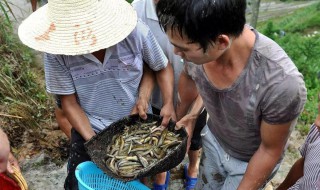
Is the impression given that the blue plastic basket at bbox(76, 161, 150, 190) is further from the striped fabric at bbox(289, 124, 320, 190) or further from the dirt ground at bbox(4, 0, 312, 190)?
the dirt ground at bbox(4, 0, 312, 190)

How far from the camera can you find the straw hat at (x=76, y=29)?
250 cm

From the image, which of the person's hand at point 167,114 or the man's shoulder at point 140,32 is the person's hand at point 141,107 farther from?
the man's shoulder at point 140,32

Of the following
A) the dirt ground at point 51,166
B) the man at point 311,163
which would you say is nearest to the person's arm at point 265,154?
the man at point 311,163

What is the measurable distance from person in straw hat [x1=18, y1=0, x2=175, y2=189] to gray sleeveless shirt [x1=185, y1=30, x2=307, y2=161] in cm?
50

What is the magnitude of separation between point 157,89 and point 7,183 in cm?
145

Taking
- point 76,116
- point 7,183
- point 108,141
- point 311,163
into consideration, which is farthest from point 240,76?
point 7,183

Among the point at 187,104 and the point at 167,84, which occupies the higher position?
→ the point at 167,84

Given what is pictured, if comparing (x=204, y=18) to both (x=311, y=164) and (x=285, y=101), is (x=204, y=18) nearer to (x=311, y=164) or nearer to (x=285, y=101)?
(x=285, y=101)

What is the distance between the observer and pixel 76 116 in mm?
2938

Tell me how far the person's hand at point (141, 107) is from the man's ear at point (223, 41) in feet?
3.36

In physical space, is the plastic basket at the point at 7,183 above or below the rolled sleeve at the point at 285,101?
below

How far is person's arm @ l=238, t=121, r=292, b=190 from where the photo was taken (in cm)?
217

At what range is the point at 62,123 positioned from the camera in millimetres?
3561

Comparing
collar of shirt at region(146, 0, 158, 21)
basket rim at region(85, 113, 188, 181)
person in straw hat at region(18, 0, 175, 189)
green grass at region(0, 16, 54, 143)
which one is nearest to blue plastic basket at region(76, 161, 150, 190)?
basket rim at region(85, 113, 188, 181)
